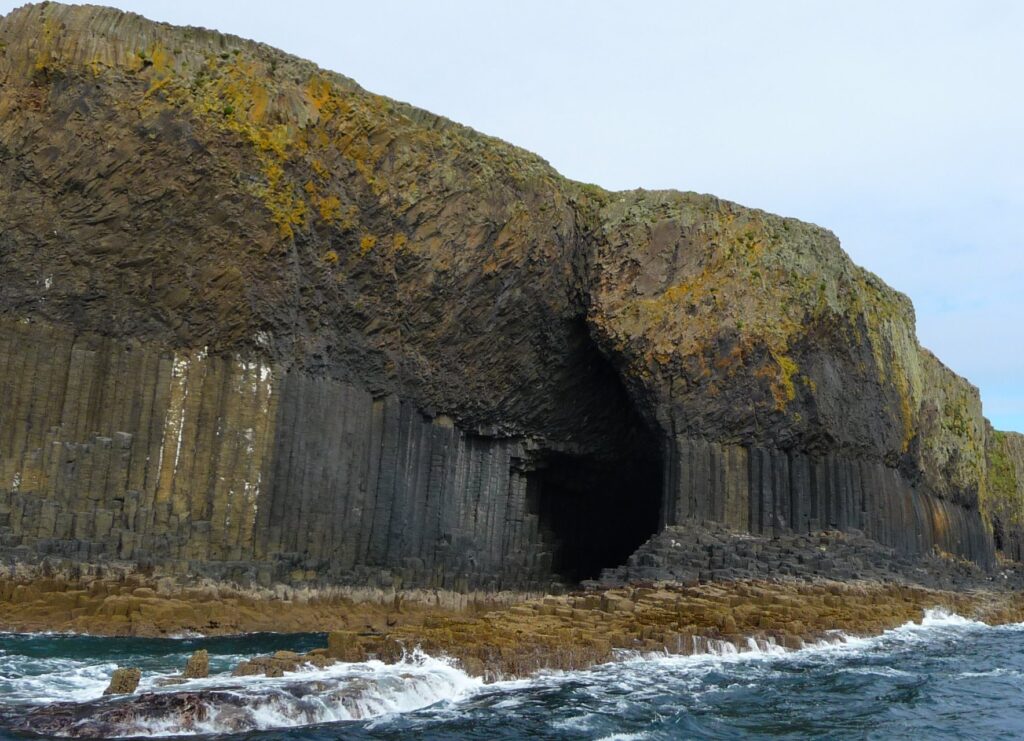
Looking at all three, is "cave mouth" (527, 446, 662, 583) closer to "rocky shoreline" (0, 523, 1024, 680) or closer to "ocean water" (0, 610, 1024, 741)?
"rocky shoreline" (0, 523, 1024, 680)

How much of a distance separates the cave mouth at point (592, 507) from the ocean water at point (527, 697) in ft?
58.3

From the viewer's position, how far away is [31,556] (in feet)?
75.0

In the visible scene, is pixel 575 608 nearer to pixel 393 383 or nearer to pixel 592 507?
pixel 393 383

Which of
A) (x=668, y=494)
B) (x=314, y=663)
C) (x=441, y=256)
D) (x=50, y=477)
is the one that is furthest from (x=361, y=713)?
(x=668, y=494)

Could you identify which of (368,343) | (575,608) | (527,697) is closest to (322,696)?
(527,697)

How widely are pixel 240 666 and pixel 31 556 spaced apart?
9762 millimetres

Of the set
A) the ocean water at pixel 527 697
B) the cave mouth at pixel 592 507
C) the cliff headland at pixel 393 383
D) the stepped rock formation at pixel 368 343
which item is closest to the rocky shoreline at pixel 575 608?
the cliff headland at pixel 393 383

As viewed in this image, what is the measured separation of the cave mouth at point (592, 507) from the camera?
39562mm

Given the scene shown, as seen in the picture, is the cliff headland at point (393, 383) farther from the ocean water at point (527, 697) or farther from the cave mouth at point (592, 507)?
the ocean water at point (527, 697)

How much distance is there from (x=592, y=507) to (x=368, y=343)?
14.9 m

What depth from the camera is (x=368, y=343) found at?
3072 centimetres

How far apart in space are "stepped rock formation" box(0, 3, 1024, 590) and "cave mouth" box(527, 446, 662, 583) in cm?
14

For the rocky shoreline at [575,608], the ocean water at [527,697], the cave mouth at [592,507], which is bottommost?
the ocean water at [527,697]

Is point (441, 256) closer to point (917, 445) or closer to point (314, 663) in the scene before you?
point (314, 663)
